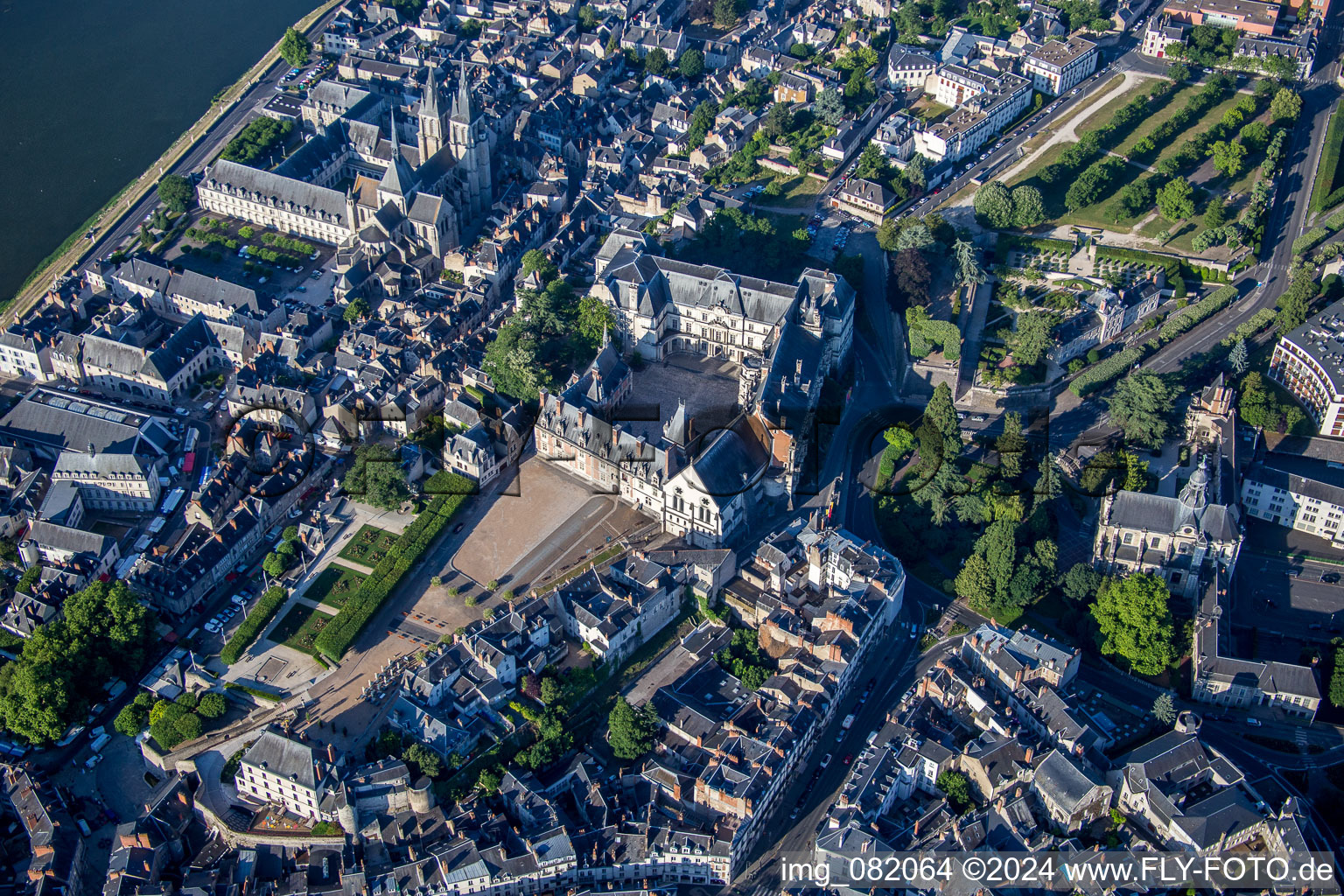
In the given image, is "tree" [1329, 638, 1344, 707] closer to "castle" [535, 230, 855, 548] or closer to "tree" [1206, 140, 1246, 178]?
"castle" [535, 230, 855, 548]

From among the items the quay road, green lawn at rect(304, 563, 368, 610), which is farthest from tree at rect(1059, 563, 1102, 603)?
the quay road

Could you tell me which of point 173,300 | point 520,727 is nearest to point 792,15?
point 173,300

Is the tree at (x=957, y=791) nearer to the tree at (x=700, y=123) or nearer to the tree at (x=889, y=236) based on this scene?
the tree at (x=889, y=236)

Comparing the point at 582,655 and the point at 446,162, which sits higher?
the point at 446,162

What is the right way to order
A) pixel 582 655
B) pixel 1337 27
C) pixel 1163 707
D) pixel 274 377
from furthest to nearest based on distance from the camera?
pixel 1337 27 → pixel 274 377 → pixel 582 655 → pixel 1163 707

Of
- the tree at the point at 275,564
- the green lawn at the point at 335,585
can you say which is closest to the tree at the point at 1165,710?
the green lawn at the point at 335,585

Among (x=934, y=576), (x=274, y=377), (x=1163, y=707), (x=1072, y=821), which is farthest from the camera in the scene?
(x=274, y=377)

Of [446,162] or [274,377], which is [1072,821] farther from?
[446,162]
